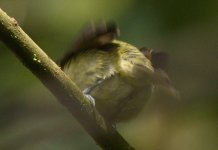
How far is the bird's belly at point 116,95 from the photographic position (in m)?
2.22

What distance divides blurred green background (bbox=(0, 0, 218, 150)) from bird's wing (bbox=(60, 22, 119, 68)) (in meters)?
0.38

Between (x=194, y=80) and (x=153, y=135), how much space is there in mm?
483

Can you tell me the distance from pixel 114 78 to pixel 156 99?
74 centimetres

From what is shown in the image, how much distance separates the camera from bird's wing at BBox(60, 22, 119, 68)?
2100 millimetres

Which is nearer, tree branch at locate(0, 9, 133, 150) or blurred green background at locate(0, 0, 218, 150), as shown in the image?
tree branch at locate(0, 9, 133, 150)

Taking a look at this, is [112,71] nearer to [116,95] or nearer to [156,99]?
[116,95]

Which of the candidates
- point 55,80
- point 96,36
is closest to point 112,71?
point 96,36

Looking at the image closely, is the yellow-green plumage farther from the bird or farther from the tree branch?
the tree branch

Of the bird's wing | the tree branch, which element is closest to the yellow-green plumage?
the bird's wing

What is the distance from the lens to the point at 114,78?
2.25 meters

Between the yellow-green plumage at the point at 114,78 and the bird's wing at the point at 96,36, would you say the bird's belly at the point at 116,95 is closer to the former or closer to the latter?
the yellow-green plumage at the point at 114,78

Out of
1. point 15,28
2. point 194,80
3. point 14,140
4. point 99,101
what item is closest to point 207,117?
point 194,80

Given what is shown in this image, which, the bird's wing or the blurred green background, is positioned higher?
the bird's wing

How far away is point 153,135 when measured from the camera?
2.89 m
